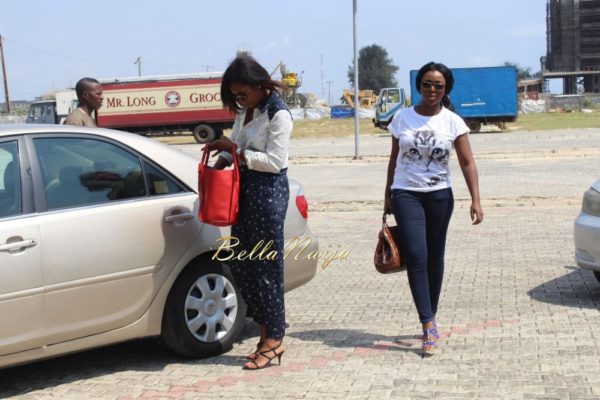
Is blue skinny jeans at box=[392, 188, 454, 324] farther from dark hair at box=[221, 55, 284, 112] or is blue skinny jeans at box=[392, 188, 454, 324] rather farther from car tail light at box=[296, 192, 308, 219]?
dark hair at box=[221, 55, 284, 112]

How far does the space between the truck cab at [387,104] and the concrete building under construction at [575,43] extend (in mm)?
77401

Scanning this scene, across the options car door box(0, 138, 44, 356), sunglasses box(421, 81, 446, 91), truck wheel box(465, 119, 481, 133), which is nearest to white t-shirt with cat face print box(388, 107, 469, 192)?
sunglasses box(421, 81, 446, 91)

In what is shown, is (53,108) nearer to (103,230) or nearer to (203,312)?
(203,312)

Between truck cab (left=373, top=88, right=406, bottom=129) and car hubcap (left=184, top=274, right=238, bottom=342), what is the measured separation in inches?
1515

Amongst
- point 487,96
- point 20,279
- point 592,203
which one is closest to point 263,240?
point 20,279

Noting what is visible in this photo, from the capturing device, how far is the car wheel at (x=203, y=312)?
5152 mm

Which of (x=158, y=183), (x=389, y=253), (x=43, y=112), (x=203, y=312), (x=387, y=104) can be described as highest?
(x=43, y=112)

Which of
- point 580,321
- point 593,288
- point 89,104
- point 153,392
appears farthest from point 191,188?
point 593,288

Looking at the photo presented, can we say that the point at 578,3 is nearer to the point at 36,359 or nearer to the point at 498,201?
the point at 498,201

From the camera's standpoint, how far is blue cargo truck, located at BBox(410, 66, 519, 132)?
4103cm

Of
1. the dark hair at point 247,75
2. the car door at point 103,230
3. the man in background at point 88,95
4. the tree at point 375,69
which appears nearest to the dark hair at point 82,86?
the man in background at point 88,95

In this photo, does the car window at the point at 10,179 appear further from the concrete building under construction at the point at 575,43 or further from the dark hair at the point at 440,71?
the concrete building under construction at the point at 575,43

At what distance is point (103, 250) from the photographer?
4770 millimetres

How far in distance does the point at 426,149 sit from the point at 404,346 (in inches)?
52.0
